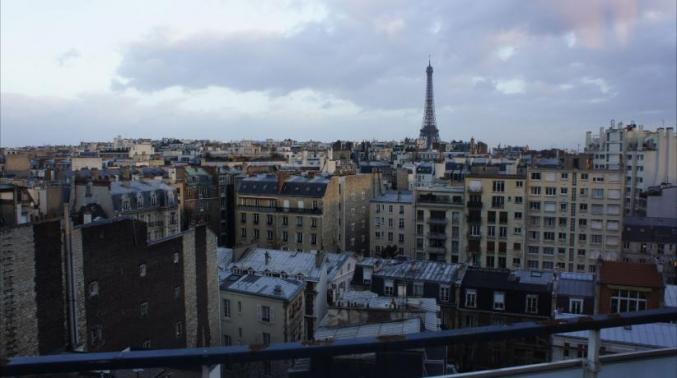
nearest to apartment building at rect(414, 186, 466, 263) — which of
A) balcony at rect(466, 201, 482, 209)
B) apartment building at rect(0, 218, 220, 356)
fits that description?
balcony at rect(466, 201, 482, 209)

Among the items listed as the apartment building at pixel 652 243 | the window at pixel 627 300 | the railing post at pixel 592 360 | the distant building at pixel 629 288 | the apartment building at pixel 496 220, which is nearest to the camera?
the railing post at pixel 592 360

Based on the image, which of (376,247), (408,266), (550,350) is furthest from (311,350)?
(376,247)

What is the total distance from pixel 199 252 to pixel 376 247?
83.8ft

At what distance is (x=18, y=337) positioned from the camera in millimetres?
16078

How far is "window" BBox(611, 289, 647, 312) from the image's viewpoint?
2244 centimetres

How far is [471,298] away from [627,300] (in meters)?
6.44

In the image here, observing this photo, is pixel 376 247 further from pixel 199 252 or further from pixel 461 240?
pixel 199 252

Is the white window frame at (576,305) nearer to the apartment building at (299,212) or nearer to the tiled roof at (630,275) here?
the tiled roof at (630,275)

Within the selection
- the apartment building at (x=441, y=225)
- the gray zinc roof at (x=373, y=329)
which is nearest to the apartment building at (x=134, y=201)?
→ the gray zinc roof at (x=373, y=329)

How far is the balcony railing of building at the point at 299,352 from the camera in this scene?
2.55 metres

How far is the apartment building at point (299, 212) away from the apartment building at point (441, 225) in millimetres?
6876

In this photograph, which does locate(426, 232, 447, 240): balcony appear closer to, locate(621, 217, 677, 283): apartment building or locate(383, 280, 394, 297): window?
locate(621, 217, 677, 283): apartment building

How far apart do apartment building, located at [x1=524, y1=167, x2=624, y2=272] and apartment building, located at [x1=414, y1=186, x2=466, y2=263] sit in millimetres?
5031

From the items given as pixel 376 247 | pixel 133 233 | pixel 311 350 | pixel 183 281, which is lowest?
pixel 376 247
